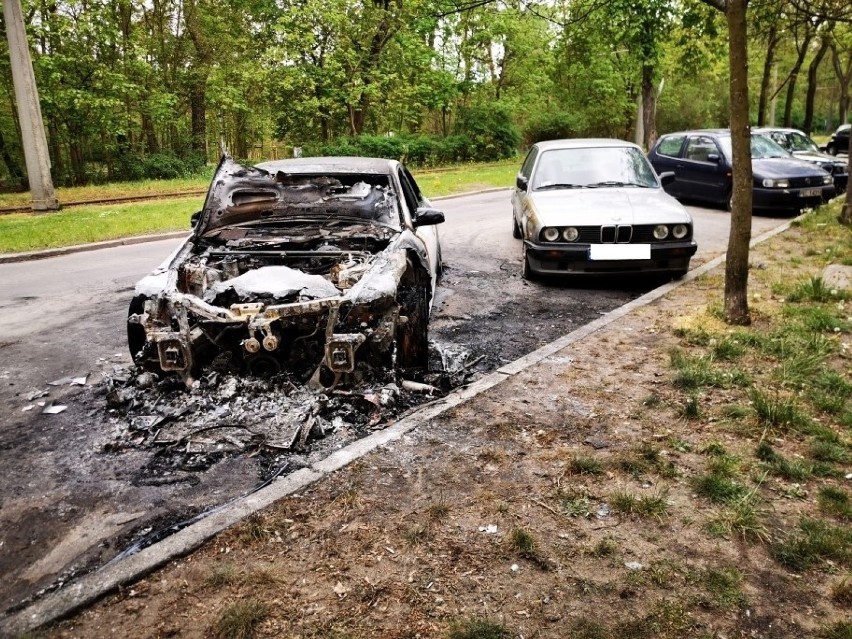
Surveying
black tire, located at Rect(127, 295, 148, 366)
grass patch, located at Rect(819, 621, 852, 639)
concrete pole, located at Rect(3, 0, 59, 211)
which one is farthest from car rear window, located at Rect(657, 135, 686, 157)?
concrete pole, located at Rect(3, 0, 59, 211)

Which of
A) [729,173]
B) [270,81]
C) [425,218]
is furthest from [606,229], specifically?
[270,81]

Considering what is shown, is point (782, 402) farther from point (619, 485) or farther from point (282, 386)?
point (282, 386)

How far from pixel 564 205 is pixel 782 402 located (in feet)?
12.9

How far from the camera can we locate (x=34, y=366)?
16.9 ft

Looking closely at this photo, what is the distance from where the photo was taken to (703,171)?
43.6 feet

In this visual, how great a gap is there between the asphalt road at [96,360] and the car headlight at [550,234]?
660 mm

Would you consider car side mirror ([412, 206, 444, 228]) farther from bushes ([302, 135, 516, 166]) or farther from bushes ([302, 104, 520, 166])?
bushes ([302, 104, 520, 166])

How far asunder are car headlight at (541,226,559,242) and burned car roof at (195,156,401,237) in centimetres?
221

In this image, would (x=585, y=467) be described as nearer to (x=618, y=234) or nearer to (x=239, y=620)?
(x=239, y=620)

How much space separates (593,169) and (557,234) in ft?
5.82

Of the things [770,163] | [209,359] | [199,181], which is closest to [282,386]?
[209,359]

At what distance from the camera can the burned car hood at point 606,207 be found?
23.0ft

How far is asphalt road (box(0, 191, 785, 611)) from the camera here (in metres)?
2.99

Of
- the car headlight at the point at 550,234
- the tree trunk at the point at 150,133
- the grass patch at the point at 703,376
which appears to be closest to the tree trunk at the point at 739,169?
the grass patch at the point at 703,376
